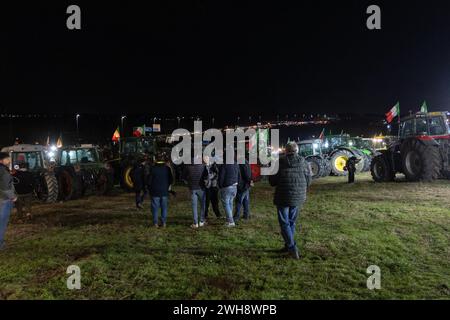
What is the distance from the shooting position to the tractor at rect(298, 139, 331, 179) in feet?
62.9

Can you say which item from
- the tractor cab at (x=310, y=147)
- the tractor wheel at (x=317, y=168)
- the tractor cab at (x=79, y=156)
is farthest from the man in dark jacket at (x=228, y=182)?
the tractor cab at (x=310, y=147)

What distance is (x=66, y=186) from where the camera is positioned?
13.8 meters

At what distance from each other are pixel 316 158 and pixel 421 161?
5.61 m

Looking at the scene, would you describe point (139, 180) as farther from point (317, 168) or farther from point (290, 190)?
point (317, 168)

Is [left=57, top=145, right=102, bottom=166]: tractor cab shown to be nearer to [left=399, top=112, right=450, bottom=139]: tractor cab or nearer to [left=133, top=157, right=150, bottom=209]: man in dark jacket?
[left=133, top=157, right=150, bottom=209]: man in dark jacket

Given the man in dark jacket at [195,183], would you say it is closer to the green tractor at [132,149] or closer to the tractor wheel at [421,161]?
the green tractor at [132,149]

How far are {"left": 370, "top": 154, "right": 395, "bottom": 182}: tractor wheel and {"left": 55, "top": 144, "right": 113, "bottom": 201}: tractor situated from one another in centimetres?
1055

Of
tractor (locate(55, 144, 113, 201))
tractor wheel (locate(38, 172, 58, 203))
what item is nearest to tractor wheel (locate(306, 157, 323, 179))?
tractor (locate(55, 144, 113, 201))

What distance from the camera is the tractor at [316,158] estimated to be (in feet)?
62.9

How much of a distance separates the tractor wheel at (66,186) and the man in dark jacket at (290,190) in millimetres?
9293
